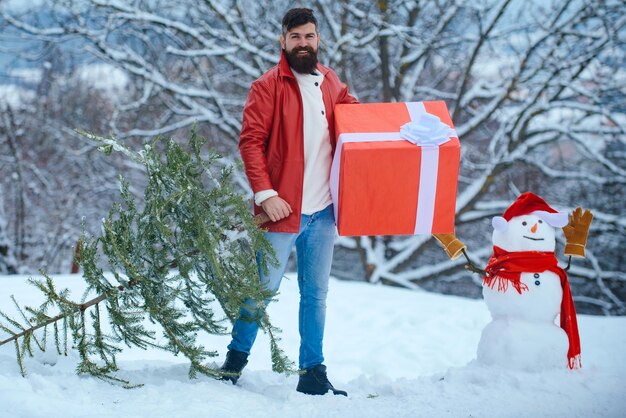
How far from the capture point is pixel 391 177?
272cm

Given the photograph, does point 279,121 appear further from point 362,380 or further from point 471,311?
point 471,311

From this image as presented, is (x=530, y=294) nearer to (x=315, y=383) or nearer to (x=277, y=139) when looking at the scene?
(x=315, y=383)

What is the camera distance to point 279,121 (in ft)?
9.32

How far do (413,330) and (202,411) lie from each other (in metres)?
2.76

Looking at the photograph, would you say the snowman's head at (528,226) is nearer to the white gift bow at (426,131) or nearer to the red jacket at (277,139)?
the white gift bow at (426,131)

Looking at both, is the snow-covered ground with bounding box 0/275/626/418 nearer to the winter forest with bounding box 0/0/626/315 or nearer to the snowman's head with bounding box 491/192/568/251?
the snowman's head with bounding box 491/192/568/251

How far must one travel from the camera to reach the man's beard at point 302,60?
283cm

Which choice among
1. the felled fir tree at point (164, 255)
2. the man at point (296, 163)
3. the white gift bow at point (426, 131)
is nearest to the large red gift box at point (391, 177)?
the white gift bow at point (426, 131)

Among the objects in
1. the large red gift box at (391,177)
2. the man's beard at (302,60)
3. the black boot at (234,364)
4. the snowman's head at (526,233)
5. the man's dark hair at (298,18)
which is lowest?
the black boot at (234,364)

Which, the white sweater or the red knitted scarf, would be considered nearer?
the white sweater

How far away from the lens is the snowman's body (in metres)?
2.98

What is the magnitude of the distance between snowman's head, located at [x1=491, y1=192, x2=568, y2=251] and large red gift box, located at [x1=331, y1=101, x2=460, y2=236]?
461 millimetres

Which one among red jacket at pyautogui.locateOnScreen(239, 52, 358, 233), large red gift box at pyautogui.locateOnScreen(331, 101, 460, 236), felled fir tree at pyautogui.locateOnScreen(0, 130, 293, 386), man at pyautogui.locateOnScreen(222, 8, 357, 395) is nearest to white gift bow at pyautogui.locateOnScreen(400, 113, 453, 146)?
large red gift box at pyautogui.locateOnScreen(331, 101, 460, 236)

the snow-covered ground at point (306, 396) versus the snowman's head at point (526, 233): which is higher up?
the snowman's head at point (526, 233)
